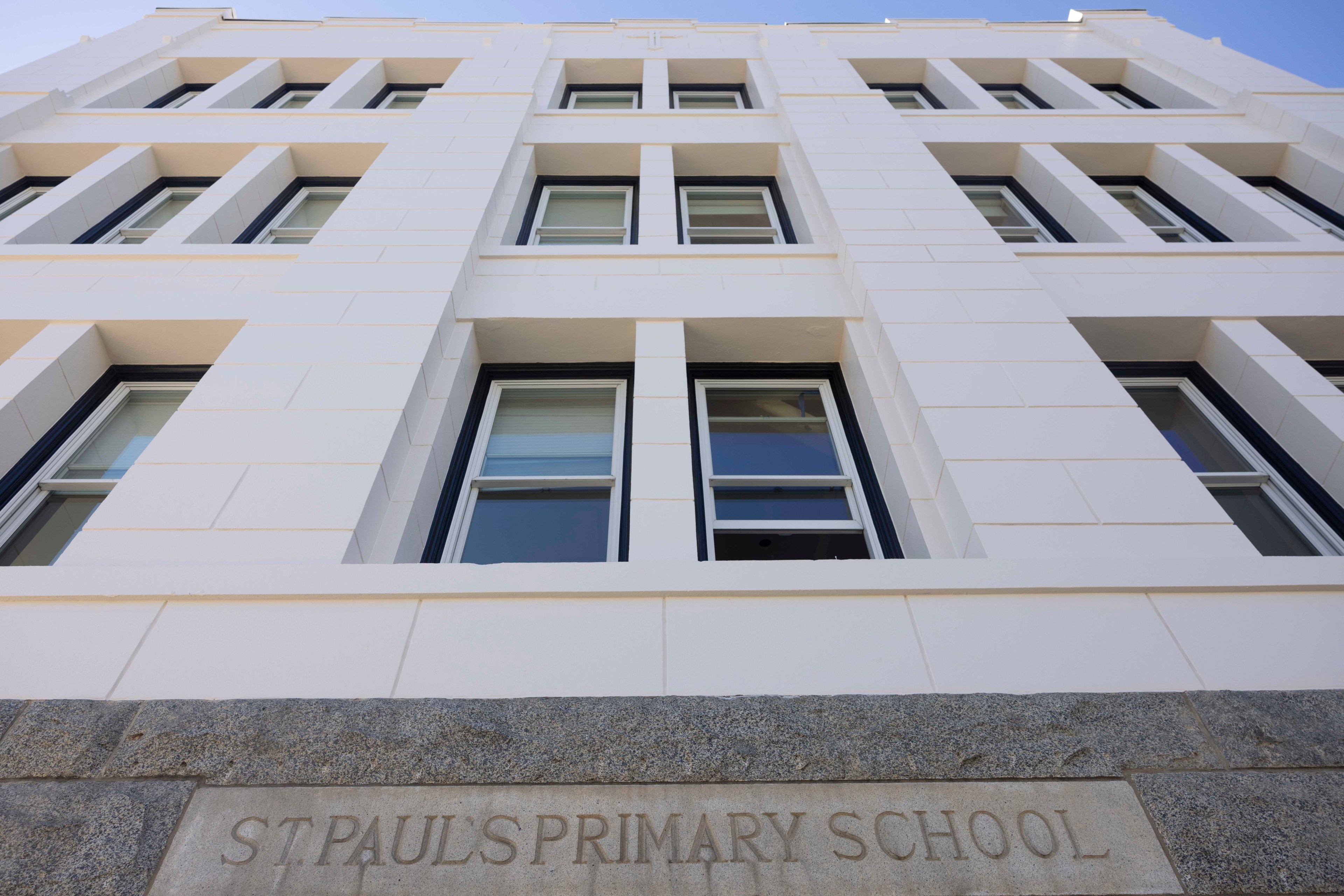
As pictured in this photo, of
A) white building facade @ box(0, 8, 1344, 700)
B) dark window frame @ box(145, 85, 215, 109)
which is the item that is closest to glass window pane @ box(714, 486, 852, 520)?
white building facade @ box(0, 8, 1344, 700)

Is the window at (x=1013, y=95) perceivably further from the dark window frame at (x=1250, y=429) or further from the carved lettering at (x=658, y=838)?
the carved lettering at (x=658, y=838)

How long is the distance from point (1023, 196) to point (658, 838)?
10.1 metres

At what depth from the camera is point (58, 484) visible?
18.9ft

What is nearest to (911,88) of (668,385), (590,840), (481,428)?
(668,385)

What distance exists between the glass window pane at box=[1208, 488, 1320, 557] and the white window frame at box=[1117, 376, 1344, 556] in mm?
30

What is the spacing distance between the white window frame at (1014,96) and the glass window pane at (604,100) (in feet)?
21.8

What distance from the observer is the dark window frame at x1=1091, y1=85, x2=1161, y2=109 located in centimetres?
1240

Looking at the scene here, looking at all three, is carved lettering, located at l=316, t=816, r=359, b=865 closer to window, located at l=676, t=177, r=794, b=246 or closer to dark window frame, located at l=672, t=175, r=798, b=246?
window, located at l=676, t=177, r=794, b=246

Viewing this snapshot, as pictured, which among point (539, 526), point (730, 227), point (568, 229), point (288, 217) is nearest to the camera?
point (539, 526)

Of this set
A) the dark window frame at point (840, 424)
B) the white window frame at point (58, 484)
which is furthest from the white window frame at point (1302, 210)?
the white window frame at point (58, 484)

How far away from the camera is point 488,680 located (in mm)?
3602

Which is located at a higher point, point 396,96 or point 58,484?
point 396,96

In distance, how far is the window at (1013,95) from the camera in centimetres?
1284

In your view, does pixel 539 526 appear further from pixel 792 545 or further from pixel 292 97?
pixel 292 97
